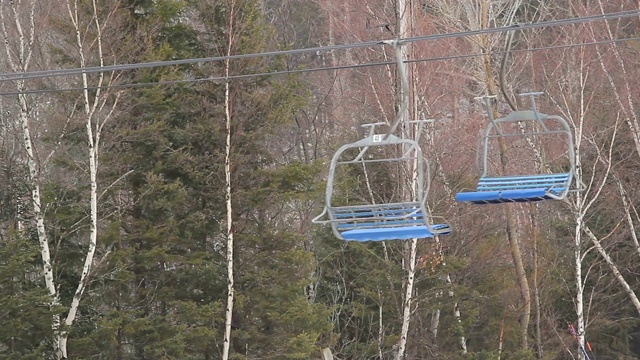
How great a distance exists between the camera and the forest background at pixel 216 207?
18.0 metres

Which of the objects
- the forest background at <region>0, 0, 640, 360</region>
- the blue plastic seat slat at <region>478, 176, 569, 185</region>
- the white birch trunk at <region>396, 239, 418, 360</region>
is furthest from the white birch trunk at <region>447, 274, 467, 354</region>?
the blue plastic seat slat at <region>478, 176, 569, 185</region>

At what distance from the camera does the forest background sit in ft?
59.1

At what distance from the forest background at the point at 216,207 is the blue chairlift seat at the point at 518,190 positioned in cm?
790

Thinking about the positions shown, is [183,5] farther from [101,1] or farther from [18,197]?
[18,197]

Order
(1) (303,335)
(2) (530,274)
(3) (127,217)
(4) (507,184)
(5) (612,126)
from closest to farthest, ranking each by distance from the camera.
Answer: (4) (507,184), (1) (303,335), (3) (127,217), (5) (612,126), (2) (530,274)

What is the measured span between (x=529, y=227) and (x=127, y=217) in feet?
31.6

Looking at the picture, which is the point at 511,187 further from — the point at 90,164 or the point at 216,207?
the point at 216,207

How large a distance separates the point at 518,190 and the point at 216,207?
1212 centimetres

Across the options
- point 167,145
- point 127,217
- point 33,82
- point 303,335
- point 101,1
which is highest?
point 101,1

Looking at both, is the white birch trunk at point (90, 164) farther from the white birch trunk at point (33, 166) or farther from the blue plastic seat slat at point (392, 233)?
the blue plastic seat slat at point (392, 233)

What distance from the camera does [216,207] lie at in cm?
1930

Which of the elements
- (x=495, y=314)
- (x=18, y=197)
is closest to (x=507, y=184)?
(x=18, y=197)

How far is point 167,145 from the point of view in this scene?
18.9m

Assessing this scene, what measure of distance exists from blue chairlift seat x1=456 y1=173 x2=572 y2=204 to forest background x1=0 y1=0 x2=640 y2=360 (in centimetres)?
790
